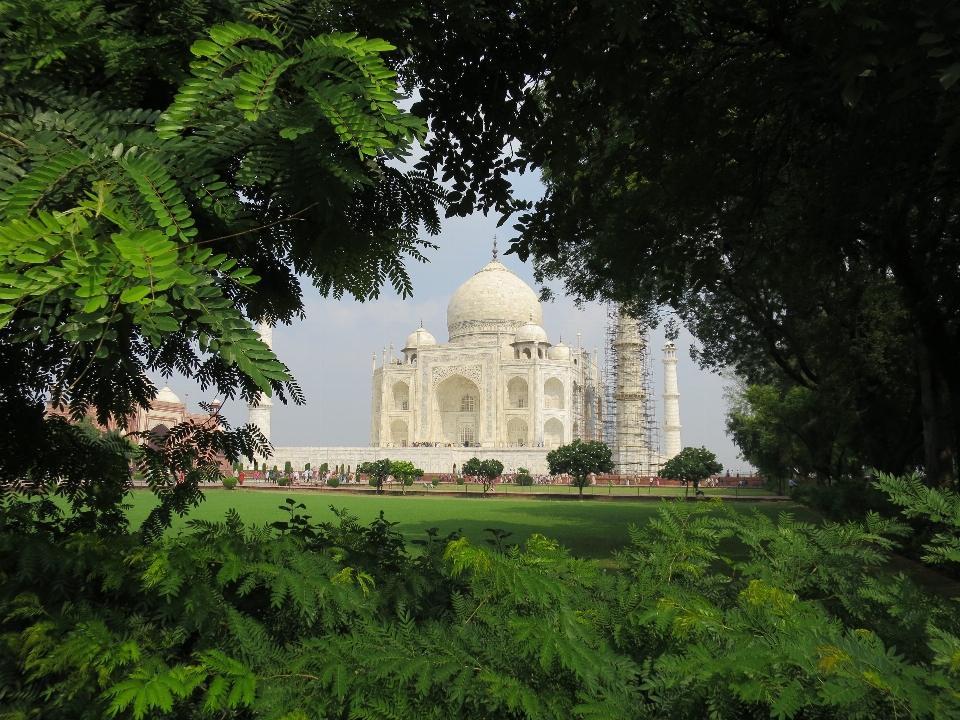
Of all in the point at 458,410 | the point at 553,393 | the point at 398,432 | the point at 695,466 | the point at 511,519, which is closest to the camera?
the point at 511,519

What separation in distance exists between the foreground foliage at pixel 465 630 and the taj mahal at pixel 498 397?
32.9 meters

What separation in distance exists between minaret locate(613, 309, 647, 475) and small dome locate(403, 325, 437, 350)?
488 inches

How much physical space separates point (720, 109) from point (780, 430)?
1780 centimetres

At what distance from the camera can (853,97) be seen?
101 inches

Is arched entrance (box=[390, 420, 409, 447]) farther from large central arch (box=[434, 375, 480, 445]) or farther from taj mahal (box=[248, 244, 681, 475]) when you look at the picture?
large central arch (box=[434, 375, 480, 445])

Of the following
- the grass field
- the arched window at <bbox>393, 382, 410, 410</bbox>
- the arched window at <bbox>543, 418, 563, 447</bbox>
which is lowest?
the grass field

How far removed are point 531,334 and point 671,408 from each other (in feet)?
31.6

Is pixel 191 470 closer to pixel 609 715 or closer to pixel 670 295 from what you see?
pixel 609 715

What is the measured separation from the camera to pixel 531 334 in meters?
40.9

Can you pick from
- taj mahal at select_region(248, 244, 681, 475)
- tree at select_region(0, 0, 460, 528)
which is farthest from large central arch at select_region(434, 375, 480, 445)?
tree at select_region(0, 0, 460, 528)

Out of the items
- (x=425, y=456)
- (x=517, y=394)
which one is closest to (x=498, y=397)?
(x=517, y=394)

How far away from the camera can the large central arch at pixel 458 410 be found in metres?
41.2

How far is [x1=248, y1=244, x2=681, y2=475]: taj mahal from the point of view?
37125mm

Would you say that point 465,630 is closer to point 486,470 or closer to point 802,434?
point 802,434
